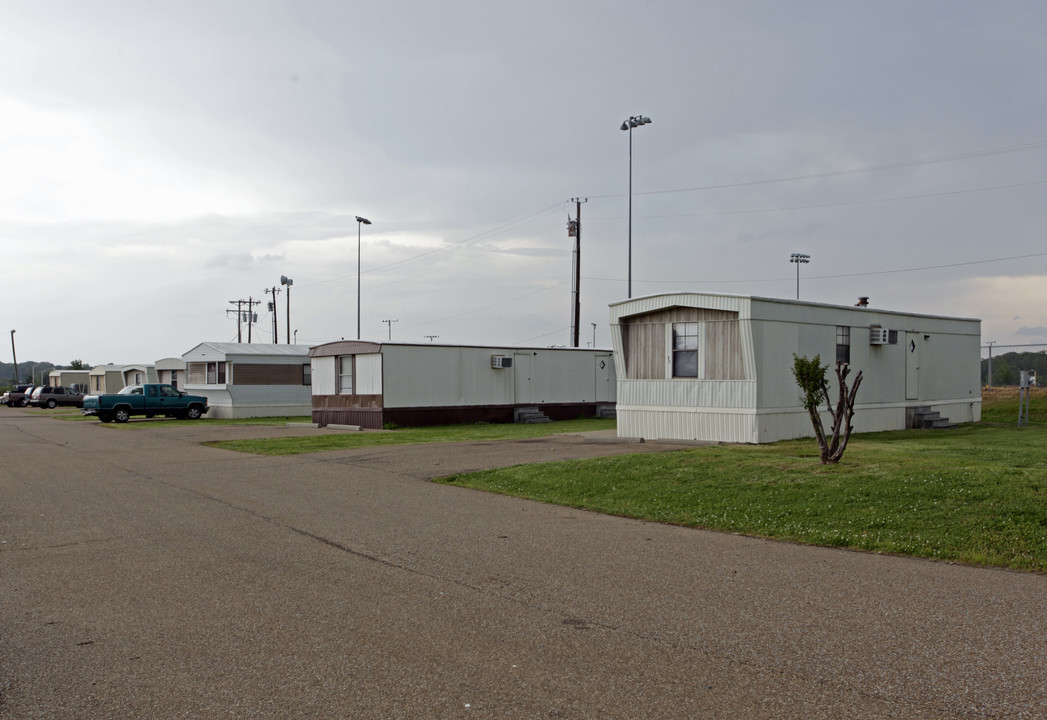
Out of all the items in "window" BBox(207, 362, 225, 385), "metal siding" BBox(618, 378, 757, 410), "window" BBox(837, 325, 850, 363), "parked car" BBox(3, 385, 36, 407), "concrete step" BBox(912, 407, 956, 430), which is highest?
"window" BBox(837, 325, 850, 363)

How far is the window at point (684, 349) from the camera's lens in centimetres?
1844

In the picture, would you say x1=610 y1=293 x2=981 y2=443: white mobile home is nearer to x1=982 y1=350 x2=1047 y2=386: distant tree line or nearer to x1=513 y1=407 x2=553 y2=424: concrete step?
x1=513 y1=407 x2=553 y2=424: concrete step

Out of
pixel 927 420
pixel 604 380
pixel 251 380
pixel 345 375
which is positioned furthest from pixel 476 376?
pixel 927 420

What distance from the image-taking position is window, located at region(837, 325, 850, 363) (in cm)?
1958

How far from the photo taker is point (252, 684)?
15.3ft

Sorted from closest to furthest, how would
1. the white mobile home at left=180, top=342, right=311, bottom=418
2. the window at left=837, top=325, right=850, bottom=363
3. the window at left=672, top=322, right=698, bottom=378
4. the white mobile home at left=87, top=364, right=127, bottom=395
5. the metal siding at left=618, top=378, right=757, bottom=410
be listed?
the metal siding at left=618, top=378, right=757, bottom=410 → the window at left=672, top=322, right=698, bottom=378 → the window at left=837, top=325, right=850, bottom=363 → the white mobile home at left=180, top=342, right=311, bottom=418 → the white mobile home at left=87, top=364, right=127, bottom=395

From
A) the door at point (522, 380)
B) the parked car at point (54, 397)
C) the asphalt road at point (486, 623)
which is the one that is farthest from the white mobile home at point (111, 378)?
the asphalt road at point (486, 623)

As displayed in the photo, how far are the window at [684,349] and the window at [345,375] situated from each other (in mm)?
13756

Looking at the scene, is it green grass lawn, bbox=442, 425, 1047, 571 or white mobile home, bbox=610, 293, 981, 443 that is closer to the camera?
green grass lawn, bbox=442, 425, 1047, 571

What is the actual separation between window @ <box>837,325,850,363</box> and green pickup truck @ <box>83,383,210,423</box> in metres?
27.9

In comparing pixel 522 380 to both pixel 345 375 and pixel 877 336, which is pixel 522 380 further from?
pixel 877 336

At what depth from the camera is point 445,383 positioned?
1137 inches

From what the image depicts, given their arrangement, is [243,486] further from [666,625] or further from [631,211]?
[631,211]

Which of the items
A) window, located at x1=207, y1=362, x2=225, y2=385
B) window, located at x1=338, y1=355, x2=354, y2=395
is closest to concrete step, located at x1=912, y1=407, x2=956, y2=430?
window, located at x1=338, y1=355, x2=354, y2=395
